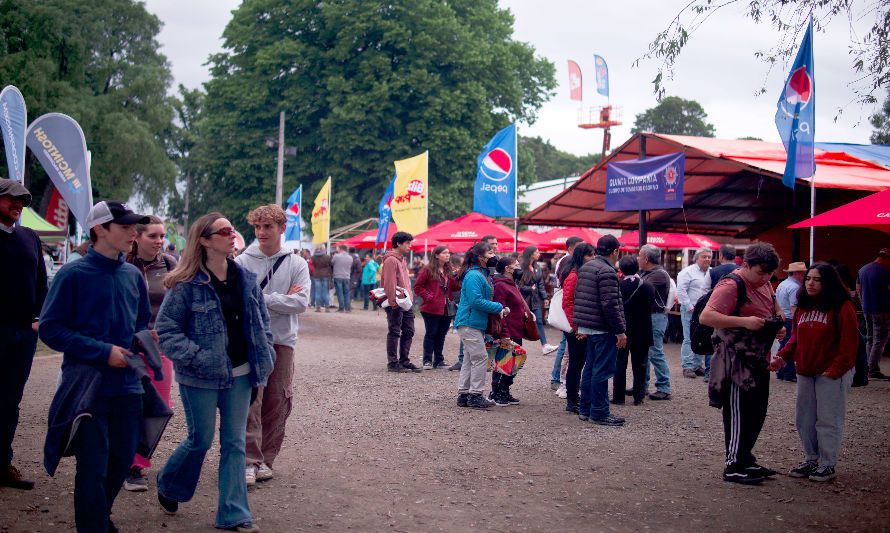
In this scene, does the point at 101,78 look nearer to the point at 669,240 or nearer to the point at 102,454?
the point at 669,240

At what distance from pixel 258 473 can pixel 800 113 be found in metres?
7.69

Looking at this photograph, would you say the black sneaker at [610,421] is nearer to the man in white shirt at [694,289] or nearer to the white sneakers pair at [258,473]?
the white sneakers pair at [258,473]

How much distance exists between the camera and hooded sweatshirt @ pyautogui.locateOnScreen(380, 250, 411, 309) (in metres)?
10.8

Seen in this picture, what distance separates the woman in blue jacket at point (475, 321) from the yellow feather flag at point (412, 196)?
7.50m

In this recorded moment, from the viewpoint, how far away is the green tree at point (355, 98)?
3203 centimetres

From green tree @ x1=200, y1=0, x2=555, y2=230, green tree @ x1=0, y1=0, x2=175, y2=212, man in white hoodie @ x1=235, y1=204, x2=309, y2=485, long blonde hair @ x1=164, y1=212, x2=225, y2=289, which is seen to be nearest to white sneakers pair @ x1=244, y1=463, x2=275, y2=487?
man in white hoodie @ x1=235, y1=204, x2=309, y2=485

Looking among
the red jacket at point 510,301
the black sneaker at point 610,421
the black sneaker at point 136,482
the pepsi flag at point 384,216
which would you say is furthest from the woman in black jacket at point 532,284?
the black sneaker at point 136,482

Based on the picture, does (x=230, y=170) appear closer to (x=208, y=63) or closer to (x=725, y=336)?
(x=208, y=63)

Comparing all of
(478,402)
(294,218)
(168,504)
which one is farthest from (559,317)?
(294,218)

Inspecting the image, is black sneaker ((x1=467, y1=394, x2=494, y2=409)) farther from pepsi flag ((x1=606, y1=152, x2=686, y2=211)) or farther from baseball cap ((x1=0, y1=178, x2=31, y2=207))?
pepsi flag ((x1=606, y1=152, x2=686, y2=211))

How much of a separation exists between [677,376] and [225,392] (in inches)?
335

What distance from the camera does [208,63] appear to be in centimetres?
3662

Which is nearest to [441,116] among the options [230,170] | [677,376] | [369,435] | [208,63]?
[230,170]

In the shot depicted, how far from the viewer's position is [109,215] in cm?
384
